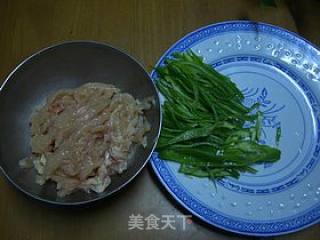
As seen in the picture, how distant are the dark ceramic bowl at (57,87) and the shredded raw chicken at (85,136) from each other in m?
0.03

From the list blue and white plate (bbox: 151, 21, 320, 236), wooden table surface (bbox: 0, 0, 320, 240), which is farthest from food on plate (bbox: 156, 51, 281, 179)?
wooden table surface (bbox: 0, 0, 320, 240)

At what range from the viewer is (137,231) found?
1.16 m

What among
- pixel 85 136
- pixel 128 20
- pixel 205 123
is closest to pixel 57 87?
pixel 85 136

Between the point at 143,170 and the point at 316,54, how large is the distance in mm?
682

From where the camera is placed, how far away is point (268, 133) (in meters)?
1.25

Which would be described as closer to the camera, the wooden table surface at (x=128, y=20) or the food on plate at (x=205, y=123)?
the food on plate at (x=205, y=123)

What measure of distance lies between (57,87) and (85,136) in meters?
0.24

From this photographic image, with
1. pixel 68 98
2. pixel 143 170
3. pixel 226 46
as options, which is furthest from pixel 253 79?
pixel 68 98

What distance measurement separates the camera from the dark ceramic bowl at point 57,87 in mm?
1135

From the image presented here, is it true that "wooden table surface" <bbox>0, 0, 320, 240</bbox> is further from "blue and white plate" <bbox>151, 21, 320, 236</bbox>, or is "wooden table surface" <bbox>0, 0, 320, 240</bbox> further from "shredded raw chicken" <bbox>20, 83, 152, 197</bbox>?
"shredded raw chicken" <bbox>20, 83, 152, 197</bbox>

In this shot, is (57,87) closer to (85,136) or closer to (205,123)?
(85,136)

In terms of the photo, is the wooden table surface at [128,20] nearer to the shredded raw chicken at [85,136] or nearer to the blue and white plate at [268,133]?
the blue and white plate at [268,133]

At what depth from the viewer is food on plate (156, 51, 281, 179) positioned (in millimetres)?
1180

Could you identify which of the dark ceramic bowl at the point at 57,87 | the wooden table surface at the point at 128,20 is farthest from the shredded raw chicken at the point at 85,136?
the wooden table surface at the point at 128,20
